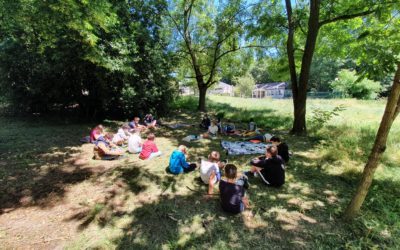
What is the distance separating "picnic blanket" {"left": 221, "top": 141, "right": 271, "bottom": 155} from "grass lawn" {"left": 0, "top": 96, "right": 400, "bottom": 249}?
0.40 meters

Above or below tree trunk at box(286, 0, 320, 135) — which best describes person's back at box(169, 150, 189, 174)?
below

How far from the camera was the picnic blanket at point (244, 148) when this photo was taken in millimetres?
7011

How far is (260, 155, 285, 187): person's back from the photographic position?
15.6 feet

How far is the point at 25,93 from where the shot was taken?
1299 cm

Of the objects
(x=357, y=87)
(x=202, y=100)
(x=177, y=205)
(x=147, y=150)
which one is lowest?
(x=177, y=205)

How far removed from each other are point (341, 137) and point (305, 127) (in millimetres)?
1711

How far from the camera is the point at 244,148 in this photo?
290 inches

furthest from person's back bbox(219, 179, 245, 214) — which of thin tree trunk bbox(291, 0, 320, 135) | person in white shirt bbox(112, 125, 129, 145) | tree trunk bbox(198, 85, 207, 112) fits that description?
tree trunk bbox(198, 85, 207, 112)

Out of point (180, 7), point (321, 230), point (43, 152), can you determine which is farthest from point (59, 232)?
point (180, 7)

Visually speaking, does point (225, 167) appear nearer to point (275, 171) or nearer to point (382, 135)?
point (275, 171)

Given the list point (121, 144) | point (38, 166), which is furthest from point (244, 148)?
point (38, 166)

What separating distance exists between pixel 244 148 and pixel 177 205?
3852 mm

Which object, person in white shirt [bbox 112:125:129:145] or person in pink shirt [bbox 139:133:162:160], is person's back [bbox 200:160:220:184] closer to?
person in pink shirt [bbox 139:133:162:160]

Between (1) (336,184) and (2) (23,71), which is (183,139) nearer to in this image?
(1) (336,184)
